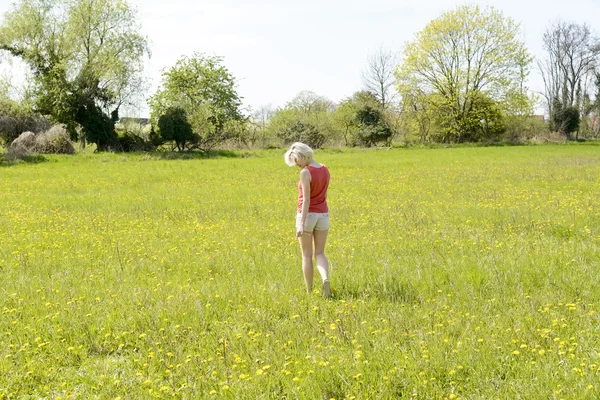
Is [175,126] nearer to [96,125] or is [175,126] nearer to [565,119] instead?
[96,125]

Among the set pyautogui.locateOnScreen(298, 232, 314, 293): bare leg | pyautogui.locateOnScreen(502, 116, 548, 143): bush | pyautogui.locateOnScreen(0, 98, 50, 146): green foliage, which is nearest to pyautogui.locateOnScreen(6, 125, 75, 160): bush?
pyautogui.locateOnScreen(0, 98, 50, 146): green foliage

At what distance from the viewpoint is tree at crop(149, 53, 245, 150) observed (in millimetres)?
51138

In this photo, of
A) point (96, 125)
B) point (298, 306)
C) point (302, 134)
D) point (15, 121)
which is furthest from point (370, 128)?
point (298, 306)

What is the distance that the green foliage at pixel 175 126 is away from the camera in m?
40.6

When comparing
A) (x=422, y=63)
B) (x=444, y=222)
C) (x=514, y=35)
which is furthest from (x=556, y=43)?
(x=444, y=222)

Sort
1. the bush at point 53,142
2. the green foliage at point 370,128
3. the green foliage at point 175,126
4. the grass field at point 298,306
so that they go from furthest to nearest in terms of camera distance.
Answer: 1. the green foliage at point 370,128
2. the green foliage at point 175,126
3. the bush at point 53,142
4. the grass field at point 298,306

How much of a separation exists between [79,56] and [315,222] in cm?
4312

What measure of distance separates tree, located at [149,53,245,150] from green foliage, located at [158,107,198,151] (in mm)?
7478

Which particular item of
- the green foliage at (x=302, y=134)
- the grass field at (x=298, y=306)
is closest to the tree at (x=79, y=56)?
the green foliage at (x=302, y=134)

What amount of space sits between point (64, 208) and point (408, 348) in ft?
43.7

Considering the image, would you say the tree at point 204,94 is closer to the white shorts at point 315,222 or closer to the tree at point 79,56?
the tree at point 79,56

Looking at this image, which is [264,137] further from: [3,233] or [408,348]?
[408,348]

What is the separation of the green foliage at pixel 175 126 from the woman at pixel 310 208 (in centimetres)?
3515

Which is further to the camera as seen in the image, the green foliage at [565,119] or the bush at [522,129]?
the green foliage at [565,119]
